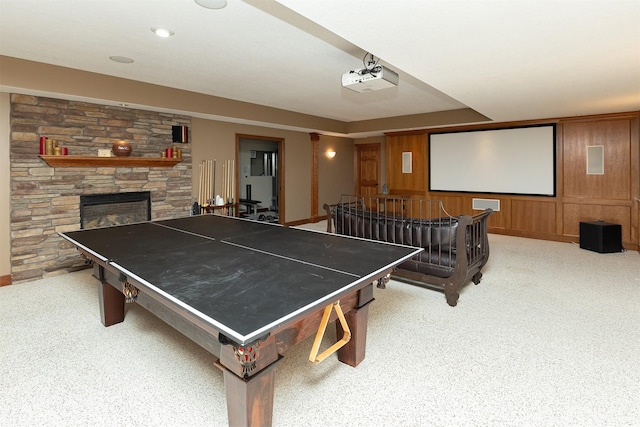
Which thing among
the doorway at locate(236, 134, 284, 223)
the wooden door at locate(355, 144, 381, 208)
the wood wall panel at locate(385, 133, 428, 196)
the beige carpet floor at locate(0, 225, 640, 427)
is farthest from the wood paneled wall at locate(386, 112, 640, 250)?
the doorway at locate(236, 134, 284, 223)

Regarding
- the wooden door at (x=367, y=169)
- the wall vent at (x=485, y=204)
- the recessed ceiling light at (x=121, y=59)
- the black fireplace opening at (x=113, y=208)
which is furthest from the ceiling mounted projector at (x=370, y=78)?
the wooden door at (x=367, y=169)

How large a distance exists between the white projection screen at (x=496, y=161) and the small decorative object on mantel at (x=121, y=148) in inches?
235

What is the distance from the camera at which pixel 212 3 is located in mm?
2451

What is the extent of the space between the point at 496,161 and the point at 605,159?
168 cm

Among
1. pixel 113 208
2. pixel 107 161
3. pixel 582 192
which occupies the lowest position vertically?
pixel 113 208

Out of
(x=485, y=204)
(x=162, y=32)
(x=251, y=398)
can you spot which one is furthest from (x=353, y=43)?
(x=485, y=204)

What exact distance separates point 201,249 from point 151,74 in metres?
2.86

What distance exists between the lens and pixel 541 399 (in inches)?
78.7

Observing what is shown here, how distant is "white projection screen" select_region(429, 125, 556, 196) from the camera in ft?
20.9

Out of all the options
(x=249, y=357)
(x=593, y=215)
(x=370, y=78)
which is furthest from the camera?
(x=593, y=215)

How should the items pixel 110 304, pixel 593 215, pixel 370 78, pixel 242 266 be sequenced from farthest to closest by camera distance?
→ pixel 593 215, pixel 370 78, pixel 110 304, pixel 242 266

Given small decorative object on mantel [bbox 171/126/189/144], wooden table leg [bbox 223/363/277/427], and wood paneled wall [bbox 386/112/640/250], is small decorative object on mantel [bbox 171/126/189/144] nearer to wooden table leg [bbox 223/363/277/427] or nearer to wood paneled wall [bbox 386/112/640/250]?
wooden table leg [bbox 223/363/277/427]

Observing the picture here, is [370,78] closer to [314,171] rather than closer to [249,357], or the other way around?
[249,357]

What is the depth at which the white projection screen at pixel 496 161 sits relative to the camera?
6.38m
